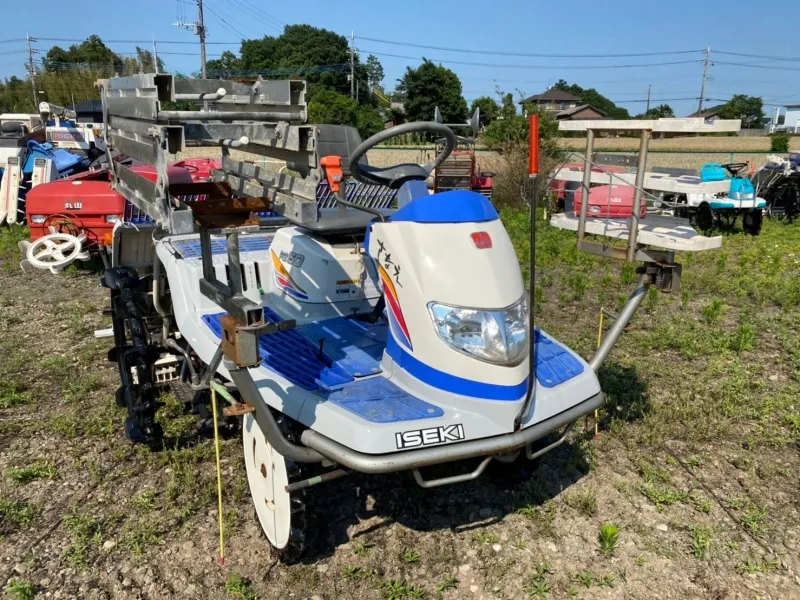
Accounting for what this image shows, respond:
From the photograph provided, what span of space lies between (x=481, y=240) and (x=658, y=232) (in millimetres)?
1572

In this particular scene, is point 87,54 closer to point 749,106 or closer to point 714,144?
point 714,144

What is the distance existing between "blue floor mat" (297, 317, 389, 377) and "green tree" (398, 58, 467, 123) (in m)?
49.7

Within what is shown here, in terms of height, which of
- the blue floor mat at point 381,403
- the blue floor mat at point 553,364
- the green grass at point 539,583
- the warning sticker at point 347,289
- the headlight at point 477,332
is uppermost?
the headlight at point 477,332

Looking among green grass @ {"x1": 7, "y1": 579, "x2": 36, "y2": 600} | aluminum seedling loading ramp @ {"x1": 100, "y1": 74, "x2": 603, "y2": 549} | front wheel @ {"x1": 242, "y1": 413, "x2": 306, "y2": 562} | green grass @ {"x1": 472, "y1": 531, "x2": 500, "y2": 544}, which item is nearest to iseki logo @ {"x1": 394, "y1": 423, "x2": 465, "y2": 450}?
aluminum seedling loading ramp @ {"x1": 100, "y1": 74, "x2": 603, "y2": 549}

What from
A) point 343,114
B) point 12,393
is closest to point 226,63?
point 343,114

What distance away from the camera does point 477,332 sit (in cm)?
276

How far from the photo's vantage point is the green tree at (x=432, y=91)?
52156 mm

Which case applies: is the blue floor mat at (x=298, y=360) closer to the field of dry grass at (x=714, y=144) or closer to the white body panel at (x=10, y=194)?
the white body panel at (x=10, y=194)

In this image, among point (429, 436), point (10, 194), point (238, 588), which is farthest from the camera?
point (10, 194)

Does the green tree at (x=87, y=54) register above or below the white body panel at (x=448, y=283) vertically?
above

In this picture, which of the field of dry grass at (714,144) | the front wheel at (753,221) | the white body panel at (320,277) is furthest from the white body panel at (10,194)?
the field of dry grass at (714,144)

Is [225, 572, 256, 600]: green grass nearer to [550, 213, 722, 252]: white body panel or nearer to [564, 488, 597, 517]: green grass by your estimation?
[564, 488, 597, 517]: green grass

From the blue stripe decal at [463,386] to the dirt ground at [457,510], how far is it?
2.49 feet

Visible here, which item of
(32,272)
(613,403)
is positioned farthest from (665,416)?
(32,272)
